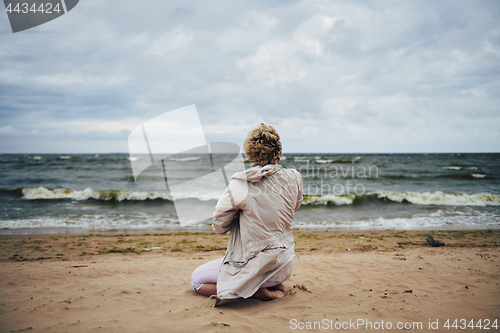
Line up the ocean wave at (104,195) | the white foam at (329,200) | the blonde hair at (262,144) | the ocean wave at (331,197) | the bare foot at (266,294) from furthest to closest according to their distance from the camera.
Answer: the ocean wave at (104,195) → the ocean wave at (331,197) → the white foam at (329,200) → the bare foot at (266,294) → the blonde hair at (262,144)

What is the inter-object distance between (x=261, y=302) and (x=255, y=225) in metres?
0.97

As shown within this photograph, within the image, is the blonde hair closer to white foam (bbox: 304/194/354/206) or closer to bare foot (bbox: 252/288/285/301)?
bare foot (bbox: 252/288/285/301)

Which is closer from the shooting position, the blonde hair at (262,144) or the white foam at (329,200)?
the blonde hair at (262,144)

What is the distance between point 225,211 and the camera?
8.53 feet

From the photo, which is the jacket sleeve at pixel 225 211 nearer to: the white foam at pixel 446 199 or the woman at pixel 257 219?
the woman at pixel 257 219

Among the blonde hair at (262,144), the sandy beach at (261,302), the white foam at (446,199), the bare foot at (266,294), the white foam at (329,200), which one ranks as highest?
the blonde hair at (262,144)

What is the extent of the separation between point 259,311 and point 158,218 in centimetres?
847

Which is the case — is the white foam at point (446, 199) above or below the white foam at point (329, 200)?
below

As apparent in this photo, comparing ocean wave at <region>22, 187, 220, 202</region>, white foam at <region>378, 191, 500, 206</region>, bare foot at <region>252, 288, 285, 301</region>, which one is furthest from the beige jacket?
white foam at <region>378, 191, 500, 206</region>

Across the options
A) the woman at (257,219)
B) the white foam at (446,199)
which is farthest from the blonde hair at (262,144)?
the white foam at (446,199)

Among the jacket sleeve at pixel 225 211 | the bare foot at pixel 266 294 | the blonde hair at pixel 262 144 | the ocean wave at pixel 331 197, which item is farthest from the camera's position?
the ocean wave at pixel 331 197

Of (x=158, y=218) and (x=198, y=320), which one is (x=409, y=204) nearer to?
(x=158, y=218)

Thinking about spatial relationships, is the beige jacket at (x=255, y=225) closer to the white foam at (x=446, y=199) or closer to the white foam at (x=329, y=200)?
the white foam at (x=329, y=200)

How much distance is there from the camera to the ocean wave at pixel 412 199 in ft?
44.0
